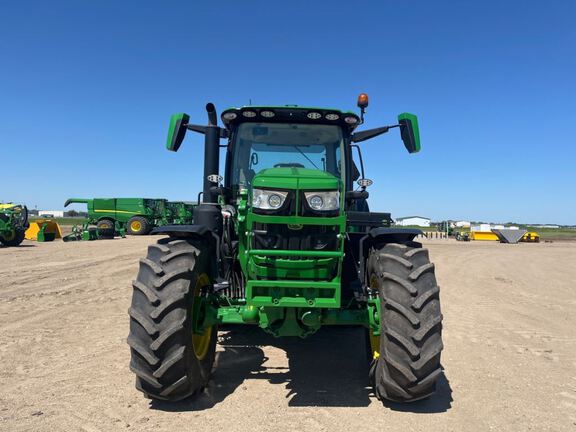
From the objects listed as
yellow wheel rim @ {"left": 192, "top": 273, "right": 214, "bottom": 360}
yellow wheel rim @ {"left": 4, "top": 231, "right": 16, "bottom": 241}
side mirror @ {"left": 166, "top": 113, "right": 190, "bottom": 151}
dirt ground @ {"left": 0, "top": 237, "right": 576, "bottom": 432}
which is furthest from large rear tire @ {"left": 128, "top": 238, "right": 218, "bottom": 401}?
yellow wheel rim @ {"left": 4, "top": 231, "right": 16, "bottom": 241}

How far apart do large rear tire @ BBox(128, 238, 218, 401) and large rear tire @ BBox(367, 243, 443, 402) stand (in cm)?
153

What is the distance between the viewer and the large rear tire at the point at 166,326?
10.8ft

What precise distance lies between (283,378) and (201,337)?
912 millimetres

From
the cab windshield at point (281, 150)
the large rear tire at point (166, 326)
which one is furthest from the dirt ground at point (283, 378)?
the cab windshield at point (281, 150)

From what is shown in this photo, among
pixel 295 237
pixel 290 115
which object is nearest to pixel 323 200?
pixel 295 237

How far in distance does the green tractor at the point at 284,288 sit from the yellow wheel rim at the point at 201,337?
0.01 meters

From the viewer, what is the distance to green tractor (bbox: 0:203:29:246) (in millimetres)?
19000

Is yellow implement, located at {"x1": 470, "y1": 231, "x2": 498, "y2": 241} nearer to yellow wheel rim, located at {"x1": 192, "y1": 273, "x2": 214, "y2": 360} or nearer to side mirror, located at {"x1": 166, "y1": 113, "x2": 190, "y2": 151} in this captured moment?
side mirror, located at {"x1": 166, "y1": 113, "x2": 190, "y2": 151}

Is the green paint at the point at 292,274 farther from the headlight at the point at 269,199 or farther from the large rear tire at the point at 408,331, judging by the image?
the large rear tire at the point at 408,331

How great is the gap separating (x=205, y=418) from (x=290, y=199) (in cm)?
183

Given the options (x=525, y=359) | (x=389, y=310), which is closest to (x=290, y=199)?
(x=389, y=310)

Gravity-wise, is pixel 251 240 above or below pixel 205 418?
above

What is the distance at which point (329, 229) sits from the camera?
3.69 meters

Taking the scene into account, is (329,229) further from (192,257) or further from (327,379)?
(327,379)
